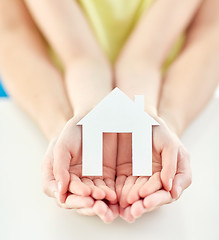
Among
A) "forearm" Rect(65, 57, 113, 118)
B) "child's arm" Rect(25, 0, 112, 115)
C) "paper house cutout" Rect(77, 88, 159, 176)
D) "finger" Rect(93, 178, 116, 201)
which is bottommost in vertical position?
"finger" Rect(93, 178, 116, 201)

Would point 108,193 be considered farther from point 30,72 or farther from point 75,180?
point 30,72

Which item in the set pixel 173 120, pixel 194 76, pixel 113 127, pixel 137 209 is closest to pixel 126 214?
pixel 137 209

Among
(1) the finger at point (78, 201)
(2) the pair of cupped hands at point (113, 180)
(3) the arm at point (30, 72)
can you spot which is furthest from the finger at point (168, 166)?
(3) the arm at point (30, 72)

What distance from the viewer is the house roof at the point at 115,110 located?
0.63 m

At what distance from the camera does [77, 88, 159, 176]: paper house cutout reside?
633 millimetres

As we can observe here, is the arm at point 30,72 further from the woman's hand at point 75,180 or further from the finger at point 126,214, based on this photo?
the finger at point 126,214

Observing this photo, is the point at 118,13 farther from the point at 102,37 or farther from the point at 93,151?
the point at 93,151

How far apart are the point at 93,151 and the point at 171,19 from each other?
0.48 meters

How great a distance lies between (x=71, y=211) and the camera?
70 centimetres

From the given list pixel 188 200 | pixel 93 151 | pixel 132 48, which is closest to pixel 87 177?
pixel 93 151

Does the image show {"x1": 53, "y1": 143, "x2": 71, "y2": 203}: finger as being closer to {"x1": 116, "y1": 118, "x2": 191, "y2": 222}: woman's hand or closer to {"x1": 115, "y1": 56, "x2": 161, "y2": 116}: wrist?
{"x1": 116, "y1": 118, "x2": 191, "y2": 222}: woman's hand

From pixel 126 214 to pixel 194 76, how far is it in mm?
421

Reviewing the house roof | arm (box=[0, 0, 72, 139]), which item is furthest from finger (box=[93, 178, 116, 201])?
arm (box=[0, 0, 72, 139])

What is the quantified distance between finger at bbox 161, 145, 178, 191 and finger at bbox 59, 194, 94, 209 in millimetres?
116
